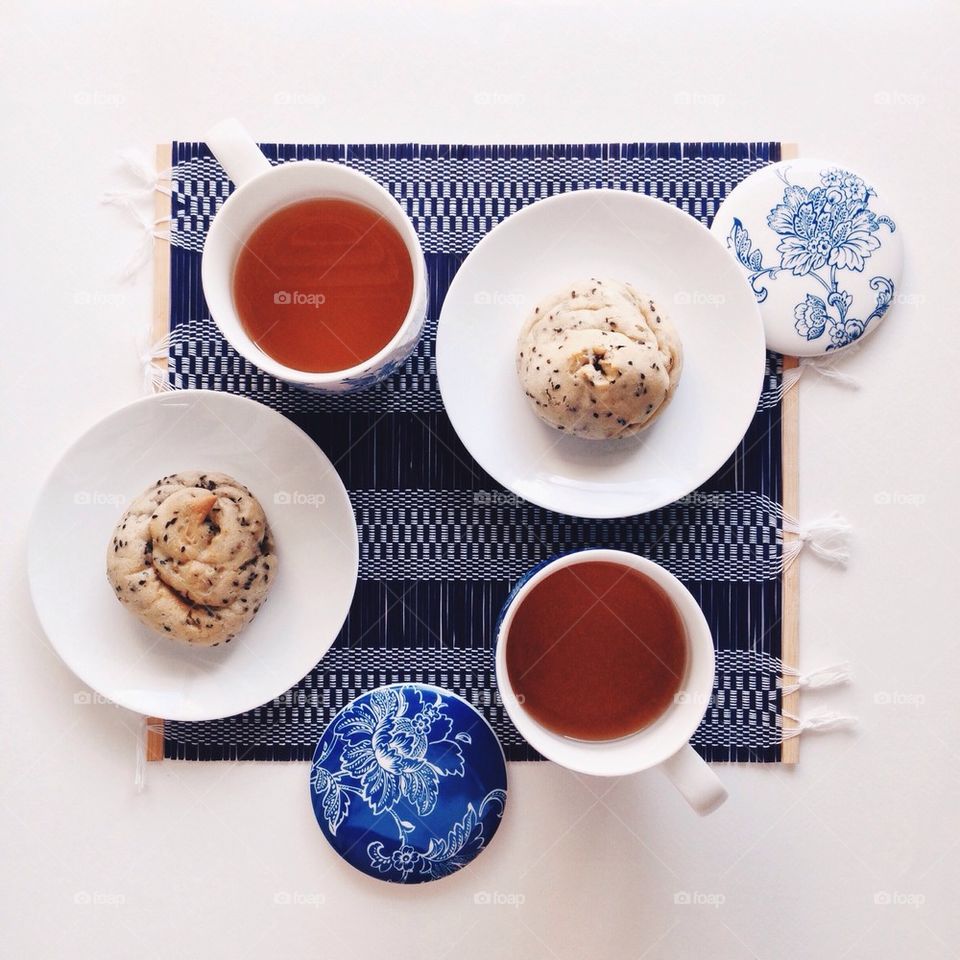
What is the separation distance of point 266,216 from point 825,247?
2.53 ft

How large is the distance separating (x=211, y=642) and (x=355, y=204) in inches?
23.0

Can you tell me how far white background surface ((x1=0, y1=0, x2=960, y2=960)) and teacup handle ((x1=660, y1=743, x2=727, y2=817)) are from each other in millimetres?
255

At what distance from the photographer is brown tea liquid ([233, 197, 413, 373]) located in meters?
1.02

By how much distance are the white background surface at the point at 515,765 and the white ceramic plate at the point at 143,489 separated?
0.43 ft

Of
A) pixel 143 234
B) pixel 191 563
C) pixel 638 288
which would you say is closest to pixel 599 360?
pixel 638 288

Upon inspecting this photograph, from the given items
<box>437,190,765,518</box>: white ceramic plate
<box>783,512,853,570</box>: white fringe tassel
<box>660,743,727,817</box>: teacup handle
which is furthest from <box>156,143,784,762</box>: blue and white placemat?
<box>660,743,727,817</box>: teacup handle

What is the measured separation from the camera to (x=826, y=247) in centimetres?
119

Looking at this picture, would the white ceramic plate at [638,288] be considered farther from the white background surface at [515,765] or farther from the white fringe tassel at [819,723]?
the white fringe tassel at [819,723]

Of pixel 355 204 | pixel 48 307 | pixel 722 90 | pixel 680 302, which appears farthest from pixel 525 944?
pixel 722 90

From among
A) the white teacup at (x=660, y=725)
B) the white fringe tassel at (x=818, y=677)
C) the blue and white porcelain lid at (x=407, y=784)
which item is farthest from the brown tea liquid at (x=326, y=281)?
the white fringe tassel at (x=818, y=677)

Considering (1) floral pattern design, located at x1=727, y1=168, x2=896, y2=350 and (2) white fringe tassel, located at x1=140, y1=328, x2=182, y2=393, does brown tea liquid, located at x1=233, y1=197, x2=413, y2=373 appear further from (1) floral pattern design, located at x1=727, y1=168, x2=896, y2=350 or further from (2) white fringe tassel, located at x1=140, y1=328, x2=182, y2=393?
(1) floral pattern design, located at x1=727, y1=168, x2=896, y2=350

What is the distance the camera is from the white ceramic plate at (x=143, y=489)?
1111mm

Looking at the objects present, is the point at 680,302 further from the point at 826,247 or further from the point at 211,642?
the point at 211,642

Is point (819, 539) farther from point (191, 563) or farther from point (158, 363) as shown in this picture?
point (158, 363)
